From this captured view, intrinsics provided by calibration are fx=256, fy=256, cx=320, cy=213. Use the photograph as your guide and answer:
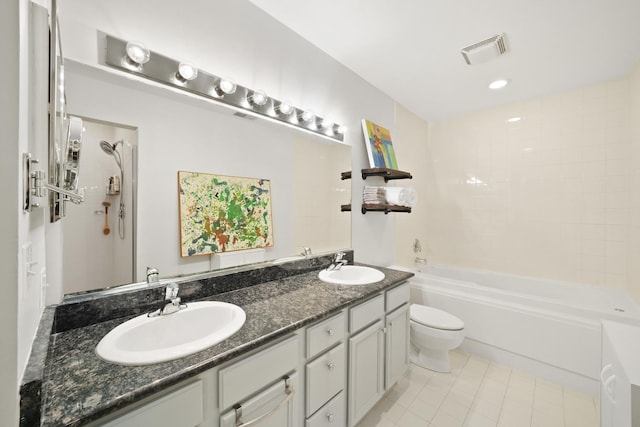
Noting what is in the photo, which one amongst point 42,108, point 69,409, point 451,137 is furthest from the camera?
point 451,137

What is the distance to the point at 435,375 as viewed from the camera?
205cm

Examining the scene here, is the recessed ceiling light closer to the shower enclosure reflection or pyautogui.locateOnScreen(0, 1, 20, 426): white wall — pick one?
the shower enclosure reflection

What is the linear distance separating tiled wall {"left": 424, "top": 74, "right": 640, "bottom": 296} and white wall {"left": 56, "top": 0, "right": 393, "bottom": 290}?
2.15 meters

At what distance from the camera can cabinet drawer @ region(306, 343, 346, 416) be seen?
3.75ft

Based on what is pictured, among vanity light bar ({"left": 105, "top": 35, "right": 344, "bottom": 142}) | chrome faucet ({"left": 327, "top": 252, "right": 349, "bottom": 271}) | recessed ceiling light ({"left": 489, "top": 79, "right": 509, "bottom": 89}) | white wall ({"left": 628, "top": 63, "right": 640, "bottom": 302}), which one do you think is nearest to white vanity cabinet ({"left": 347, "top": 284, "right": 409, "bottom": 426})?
chrome faucet ({"left": 327, "top": 252, "right": 349, "bottom": 271})

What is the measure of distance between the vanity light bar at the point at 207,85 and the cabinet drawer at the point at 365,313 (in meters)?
1.24

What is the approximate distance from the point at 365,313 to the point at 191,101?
146 centimetres

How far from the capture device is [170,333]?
1050mm

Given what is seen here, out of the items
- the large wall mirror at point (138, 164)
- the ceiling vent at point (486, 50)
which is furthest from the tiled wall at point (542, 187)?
the large wall mirror at point (138, 164)

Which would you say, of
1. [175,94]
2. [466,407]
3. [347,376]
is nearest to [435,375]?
[466,407]

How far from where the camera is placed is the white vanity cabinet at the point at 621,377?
2.56 feet

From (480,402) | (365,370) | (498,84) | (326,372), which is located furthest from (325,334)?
(498,84)

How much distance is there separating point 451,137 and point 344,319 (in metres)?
2.95

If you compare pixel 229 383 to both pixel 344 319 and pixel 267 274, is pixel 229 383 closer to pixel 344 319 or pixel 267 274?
pixel 344 319
